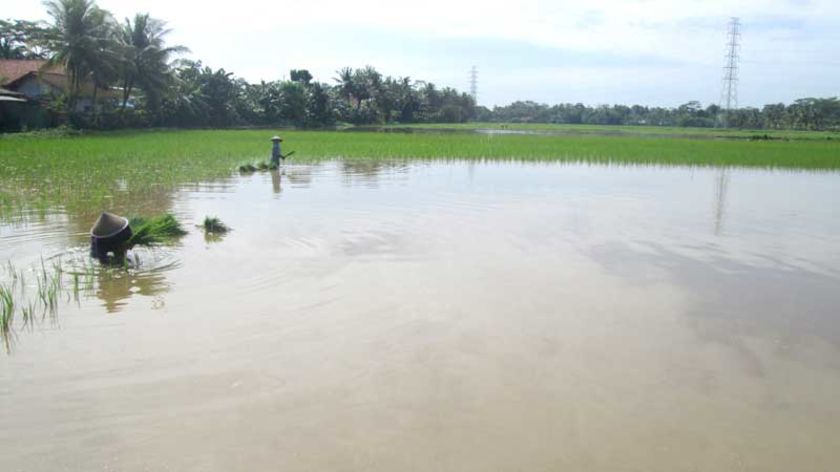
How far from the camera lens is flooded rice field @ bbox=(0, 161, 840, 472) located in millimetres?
2736

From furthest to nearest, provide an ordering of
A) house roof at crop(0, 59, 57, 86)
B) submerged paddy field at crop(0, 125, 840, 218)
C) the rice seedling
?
1. house roof at crop(0, 59, 57, 86)
2. submerged paddy field at crop(0, 125, 840, 218)
3. the rice seedling

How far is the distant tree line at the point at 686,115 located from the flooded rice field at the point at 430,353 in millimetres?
53094

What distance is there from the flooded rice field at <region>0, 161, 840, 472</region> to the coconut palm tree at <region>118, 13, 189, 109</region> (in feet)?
67.6

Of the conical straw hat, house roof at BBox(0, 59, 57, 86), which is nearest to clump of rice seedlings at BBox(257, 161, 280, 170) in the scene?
the conical straw hat

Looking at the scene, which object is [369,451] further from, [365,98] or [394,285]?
[365,98]

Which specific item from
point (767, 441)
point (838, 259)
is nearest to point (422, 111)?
point (838, 259)

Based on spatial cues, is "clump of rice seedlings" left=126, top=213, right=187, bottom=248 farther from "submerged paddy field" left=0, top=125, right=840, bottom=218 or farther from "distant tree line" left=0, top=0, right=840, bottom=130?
"distant tree line" left=0, top=0, right=840, bottom=130

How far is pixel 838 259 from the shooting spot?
640 centimetres

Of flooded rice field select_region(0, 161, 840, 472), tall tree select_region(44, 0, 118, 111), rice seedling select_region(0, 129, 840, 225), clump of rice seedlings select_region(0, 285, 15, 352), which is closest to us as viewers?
flooded rice field select_region(0, 161, 840, 472)

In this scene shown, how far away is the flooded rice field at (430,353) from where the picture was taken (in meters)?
2.74

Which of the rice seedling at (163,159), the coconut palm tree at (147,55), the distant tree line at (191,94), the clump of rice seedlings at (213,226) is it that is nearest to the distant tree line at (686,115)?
the distant tree line at (191,94)

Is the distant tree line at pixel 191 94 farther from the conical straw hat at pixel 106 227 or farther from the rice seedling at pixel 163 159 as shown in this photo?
the conical straw hat at pixel 106 227

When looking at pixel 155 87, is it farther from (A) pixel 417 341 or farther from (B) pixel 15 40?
(A) pixel 417 341

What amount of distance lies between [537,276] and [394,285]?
1264 millimetres
